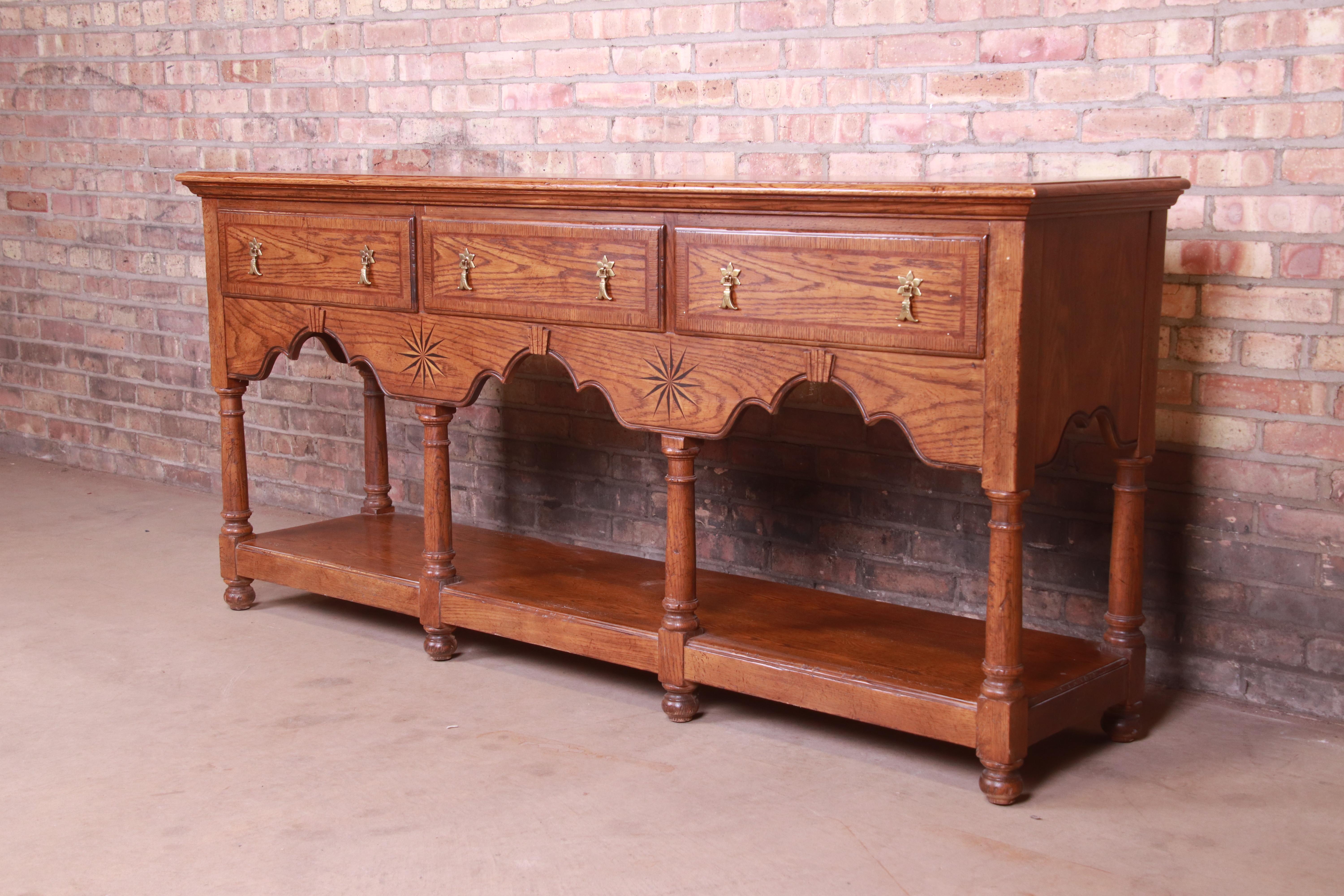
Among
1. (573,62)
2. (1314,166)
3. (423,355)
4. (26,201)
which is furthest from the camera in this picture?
(26,201)

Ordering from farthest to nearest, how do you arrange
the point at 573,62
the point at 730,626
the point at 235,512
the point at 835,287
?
1. the point at 573,62
2. the point at 235,512
3. the point at 730,626
4. the point at 835,287

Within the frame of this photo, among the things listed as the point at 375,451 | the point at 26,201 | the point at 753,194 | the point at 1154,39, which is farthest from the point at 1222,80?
the point at 26,201

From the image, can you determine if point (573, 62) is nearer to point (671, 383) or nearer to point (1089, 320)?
point (671, 383)

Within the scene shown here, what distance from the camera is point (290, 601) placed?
402 centimetres

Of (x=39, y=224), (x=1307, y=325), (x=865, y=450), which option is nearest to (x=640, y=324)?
(x=865, y=450)

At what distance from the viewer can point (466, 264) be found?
10.7 ft

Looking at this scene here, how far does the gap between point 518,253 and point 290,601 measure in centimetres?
→ 141

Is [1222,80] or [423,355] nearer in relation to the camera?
[1222,80]

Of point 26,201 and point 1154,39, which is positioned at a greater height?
point 1154,39

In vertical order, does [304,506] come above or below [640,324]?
below

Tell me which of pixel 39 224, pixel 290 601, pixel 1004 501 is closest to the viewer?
pixel 1004 501

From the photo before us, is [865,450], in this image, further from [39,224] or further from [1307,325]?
[39,224]

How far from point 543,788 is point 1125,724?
1211 millimetres

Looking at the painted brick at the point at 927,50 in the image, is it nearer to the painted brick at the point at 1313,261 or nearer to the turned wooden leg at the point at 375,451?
the painted brick at the point at 1313,261
